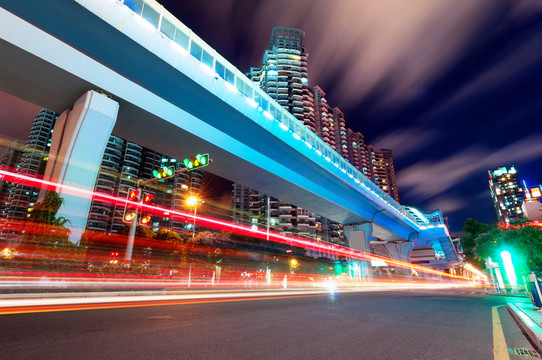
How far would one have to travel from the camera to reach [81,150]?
15.1 meters

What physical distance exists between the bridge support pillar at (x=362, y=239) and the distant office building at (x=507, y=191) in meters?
160

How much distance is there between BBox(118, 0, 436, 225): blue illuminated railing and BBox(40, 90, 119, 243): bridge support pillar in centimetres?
535

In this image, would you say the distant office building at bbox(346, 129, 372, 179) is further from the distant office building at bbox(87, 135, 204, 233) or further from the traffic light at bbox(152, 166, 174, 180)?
the traffic light at bbox(152, 166, 174, 180)

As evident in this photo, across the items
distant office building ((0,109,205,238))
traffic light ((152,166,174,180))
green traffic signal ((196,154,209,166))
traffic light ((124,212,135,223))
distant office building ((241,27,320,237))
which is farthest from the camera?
distant office building ((241,27,320,237))

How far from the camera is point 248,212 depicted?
122312mm

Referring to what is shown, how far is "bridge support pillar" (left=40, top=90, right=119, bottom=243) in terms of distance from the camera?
14008mm

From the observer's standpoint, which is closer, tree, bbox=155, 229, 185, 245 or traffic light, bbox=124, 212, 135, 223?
traffic light, bbox=124, 212, 135, 223

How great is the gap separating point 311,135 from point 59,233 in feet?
71.5

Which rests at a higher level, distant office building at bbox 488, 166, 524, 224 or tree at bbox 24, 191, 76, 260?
distant office building at bbox 488, 166, 524, 224

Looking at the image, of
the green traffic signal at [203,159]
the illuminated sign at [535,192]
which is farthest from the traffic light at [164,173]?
Result: the illuminated sign at [535,192]

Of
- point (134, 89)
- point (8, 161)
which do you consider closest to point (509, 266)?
point (134, 89)

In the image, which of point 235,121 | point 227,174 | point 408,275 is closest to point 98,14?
point 235,121

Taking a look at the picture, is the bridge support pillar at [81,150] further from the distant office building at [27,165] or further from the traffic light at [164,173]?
the distant office building at [27,165]

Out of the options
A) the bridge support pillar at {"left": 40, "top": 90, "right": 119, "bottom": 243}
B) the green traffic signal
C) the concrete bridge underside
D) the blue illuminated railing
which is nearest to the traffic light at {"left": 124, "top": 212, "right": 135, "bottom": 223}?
the green traffic signal
